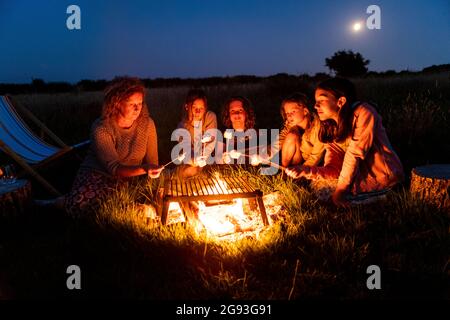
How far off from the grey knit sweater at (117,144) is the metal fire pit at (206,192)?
2.50 ft

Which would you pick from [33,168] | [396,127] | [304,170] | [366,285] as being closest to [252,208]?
[304,170]

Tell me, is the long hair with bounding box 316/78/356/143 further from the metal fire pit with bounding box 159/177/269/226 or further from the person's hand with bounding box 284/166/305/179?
the metal fire pit with bounding box 159/177/269/226

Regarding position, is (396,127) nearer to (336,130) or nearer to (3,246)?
(336,130)

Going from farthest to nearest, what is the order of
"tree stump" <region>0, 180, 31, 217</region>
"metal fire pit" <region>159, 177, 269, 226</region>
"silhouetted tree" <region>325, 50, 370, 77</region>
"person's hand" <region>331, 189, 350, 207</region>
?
"silhouetted tree" <region>325, 50, 370, 77</region> < "person's hand" <region>331, 189, 350, 207</region> < "tree stump" <region>0, 180, 31, 217</region> < "metal fire pit" <region>159, 177, 269, 226</region>

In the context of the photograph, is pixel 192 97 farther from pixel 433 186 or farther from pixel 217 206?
pixel 433 186

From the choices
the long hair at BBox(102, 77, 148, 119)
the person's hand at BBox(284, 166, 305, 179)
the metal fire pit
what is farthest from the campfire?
the long hair at BBox(102, 77, 148, 119)

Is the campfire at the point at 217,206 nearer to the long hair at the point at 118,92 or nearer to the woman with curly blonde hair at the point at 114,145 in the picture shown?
the woman with curly blonde hair at the point at 114,145

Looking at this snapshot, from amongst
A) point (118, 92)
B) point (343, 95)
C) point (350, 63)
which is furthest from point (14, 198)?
point (350, 63)

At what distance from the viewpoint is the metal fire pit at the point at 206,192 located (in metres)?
3.26

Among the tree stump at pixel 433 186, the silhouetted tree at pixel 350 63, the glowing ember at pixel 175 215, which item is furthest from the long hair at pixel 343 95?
the silhouetted tree at pixel 350 63

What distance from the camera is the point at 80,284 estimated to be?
2.81 metres

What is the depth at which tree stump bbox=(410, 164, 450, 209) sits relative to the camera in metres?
3.61

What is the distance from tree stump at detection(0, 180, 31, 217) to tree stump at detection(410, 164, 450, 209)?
3775 mm
